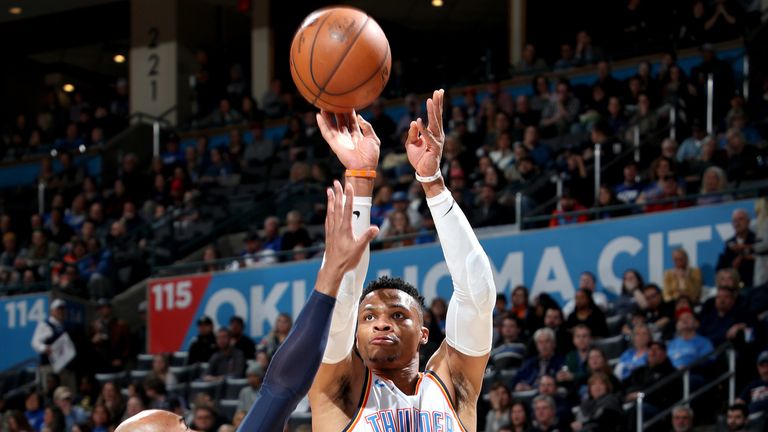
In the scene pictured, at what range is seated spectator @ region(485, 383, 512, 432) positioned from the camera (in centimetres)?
1032

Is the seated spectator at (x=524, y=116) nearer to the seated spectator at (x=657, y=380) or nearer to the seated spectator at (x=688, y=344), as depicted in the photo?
the seated spectator at (x=688, y=344)

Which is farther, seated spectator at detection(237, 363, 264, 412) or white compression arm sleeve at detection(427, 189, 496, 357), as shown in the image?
seated spectator at detection(237, 363, 264, 412)

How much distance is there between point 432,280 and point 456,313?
8723mm

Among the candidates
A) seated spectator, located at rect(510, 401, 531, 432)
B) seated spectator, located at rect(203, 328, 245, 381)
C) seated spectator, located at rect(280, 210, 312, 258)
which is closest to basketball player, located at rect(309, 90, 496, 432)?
seated spectator, located at rect(510, 401, 531, 432)

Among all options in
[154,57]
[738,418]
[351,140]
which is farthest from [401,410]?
[154,57]

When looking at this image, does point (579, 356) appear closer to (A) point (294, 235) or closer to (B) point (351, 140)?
(A) point (294, 235)

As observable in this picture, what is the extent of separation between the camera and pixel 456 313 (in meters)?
4.79

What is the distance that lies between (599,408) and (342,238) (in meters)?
7.07

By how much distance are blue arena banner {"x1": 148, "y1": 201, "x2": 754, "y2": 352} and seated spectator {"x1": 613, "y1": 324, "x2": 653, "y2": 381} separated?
5.68 feet

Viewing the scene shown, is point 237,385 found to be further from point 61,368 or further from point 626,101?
point 626,101

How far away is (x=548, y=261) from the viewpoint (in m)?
12.8

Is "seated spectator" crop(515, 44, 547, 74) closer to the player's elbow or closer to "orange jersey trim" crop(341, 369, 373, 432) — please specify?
the player's elbow

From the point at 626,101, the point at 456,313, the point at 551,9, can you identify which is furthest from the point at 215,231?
the point at 456,313

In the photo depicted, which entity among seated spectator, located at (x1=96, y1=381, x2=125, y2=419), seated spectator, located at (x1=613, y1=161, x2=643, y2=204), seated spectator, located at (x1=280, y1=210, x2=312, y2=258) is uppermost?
seated spectator, located at (x1=613, y1=161, x2=643, y2=204)
